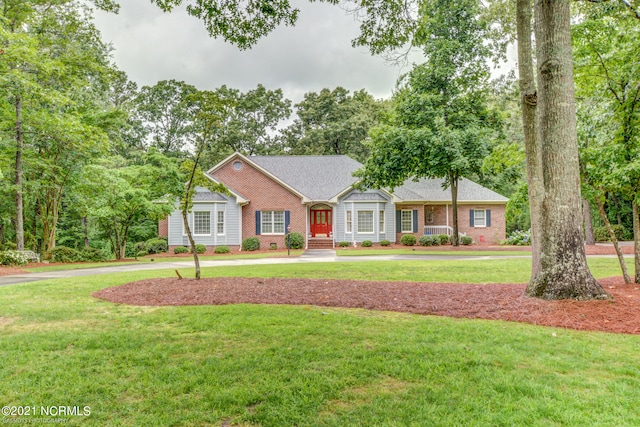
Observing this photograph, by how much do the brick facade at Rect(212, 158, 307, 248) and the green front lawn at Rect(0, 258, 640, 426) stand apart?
62.5 ft

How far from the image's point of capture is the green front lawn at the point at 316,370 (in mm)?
2871

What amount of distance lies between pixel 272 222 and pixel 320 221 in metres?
3.31

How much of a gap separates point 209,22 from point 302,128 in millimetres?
35196

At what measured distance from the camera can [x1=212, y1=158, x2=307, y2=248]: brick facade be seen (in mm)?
25125

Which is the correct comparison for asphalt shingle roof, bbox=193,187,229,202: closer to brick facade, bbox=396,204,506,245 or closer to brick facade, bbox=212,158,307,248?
brick facade, bbox=212,158,307,248

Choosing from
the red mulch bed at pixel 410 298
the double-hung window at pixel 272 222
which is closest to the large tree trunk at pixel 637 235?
the red mulch bed at pixel 410 298

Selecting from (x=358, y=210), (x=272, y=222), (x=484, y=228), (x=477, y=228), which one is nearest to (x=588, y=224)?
(x=484, y=228)

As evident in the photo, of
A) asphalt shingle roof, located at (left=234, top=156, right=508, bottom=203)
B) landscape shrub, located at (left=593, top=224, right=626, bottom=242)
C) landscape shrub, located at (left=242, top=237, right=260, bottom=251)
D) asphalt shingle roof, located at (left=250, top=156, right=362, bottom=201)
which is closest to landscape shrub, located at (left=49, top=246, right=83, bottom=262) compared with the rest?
landscape shrub, located at (left=242, top=237, right=260, bottom=251)

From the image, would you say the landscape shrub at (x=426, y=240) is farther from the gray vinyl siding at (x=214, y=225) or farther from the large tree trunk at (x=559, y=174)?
the large tree trunk at (x=559, y=174)

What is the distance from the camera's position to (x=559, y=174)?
6367mm

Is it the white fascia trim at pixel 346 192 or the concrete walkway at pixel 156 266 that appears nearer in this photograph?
the concrete walkway at pixel 156 266

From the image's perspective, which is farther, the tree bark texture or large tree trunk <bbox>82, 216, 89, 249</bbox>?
large tree trunk <bbox>82, 216, 89, 249</bbox>

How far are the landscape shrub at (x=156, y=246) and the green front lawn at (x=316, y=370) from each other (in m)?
18.7

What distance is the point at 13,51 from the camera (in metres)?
13.2
